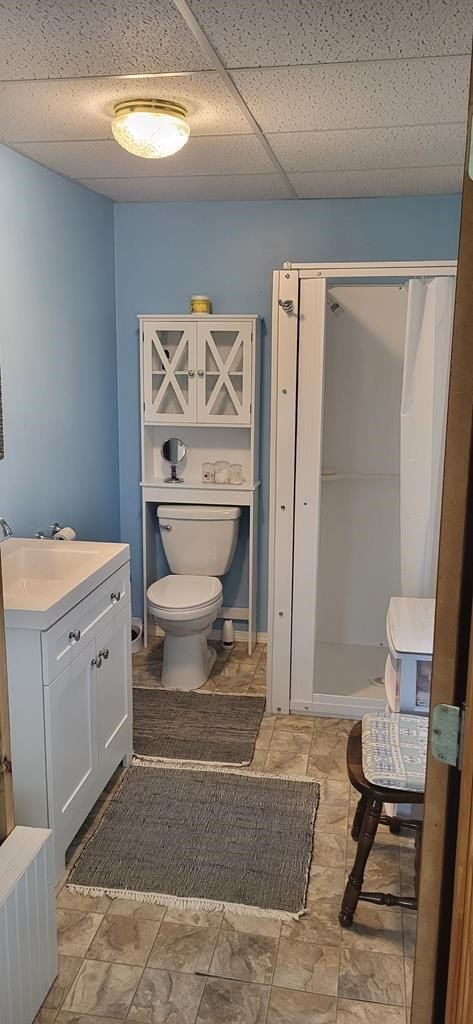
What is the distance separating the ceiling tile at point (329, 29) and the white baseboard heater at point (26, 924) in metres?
1.88

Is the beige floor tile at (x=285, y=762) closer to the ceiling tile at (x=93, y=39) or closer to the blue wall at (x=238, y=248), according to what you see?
the blue wall at (x=238, y=248)

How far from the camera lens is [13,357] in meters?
2.80

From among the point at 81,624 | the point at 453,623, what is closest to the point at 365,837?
the point at 81,624

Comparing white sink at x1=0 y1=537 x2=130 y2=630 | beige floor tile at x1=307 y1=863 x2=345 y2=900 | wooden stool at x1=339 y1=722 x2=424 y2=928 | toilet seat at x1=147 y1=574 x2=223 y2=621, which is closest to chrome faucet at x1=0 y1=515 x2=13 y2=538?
white sink at x1=0 y1=537 x2=130 y2=630

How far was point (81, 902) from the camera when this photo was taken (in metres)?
2.17

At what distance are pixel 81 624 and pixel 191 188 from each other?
209cm

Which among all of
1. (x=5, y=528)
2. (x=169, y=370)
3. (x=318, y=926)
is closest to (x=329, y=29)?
(x=5, y=528)

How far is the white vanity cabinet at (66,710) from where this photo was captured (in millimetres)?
2088

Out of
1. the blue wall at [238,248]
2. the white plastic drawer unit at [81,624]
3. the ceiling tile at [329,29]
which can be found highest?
the ceiling tile at [329,29]

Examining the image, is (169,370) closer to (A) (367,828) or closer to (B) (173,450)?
(B) (173,450)

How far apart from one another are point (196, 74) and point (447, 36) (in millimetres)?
656

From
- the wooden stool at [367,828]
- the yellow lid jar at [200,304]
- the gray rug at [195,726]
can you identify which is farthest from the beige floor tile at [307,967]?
the yellow lid jar at [200,304]

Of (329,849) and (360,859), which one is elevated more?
(360,859)

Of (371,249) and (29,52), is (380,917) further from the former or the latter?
(371,249)
